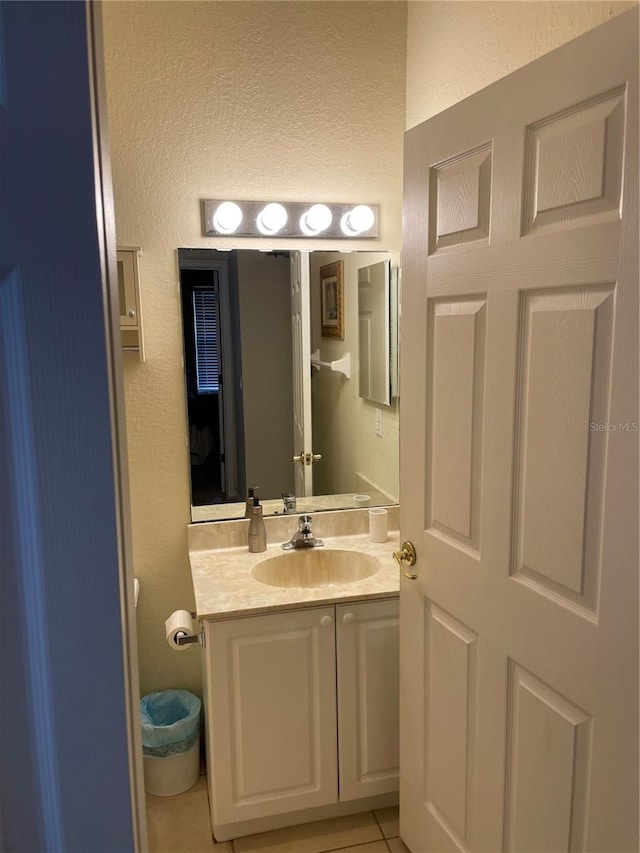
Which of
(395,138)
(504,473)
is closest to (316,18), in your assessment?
(395,138)

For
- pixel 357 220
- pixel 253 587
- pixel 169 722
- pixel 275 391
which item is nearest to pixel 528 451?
pixel 253 587

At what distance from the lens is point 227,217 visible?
2264 millimetres

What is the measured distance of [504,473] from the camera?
136cm

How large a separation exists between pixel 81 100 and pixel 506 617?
1.23 m

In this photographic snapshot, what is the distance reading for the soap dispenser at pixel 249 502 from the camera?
2335 millimetres

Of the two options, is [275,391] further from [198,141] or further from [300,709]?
[300,709]

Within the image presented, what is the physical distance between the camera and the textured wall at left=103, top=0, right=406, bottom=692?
2.15m

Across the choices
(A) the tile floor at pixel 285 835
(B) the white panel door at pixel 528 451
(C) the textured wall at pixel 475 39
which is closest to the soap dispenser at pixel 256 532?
(B) the white panel door at pixel 528 451

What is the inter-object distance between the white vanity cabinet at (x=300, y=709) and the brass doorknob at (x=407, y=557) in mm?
265

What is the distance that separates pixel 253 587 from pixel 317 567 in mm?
361

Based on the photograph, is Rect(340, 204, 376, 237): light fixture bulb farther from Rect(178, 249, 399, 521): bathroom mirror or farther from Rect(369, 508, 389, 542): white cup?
Rect(369, 508, 389, 542): white cup

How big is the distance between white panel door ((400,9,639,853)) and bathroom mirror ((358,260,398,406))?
0.73 metres

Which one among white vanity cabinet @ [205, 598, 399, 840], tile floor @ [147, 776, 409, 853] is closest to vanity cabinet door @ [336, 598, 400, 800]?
white vanity cabinet @ [205, 598, 399, 840]

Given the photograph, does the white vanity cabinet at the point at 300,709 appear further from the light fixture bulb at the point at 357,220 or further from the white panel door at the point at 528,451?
the light fixture bulb at the point at 357,220
